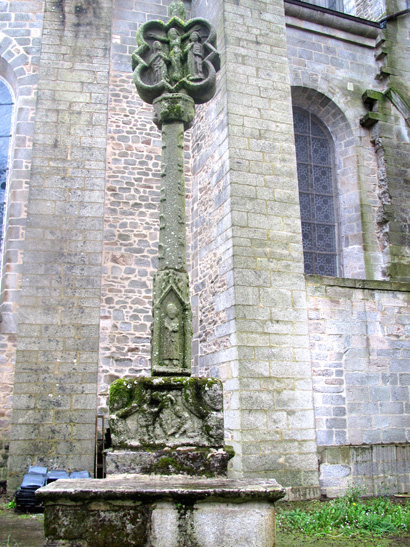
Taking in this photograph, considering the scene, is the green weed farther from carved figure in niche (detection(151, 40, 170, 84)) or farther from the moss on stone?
carved figure in niche (detection(151, 40, 170, 84))

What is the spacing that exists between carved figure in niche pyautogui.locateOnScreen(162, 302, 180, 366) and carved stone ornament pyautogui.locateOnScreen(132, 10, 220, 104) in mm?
2005

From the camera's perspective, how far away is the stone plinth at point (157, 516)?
2934mm

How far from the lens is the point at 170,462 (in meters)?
3.67

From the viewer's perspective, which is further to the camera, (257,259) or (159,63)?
(257,259)

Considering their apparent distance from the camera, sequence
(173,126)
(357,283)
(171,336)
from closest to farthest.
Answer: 1. (171,336)
2. (173,126)
3. (357,283)

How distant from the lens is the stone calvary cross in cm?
407

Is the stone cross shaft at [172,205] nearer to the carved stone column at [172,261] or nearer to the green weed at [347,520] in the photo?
the carved stone column at [172,261]

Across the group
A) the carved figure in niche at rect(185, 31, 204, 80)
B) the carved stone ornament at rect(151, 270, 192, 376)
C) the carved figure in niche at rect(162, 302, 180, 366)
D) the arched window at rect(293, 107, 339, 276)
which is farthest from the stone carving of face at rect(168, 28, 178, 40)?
the arched window at rect(293, 107, 339, 276)

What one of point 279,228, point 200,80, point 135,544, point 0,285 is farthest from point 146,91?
point 0,285

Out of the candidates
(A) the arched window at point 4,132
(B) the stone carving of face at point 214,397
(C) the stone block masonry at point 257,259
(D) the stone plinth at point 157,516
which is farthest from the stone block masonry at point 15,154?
(D) the stone plinth at point 157,516

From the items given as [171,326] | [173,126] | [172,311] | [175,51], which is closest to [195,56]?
[175,51]

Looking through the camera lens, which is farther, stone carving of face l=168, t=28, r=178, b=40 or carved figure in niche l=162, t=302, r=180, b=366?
stone carving of face l=168, t=28, r=178, b=40

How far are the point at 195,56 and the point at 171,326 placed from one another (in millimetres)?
2557

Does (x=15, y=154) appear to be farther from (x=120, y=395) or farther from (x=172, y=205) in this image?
(x=120, y=395)
